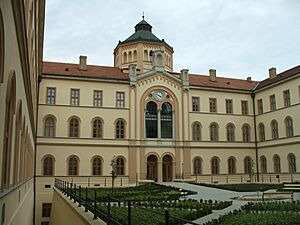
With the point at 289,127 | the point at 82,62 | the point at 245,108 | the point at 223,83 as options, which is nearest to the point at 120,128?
the point at 82,62

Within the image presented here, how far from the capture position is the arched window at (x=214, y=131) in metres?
43.3

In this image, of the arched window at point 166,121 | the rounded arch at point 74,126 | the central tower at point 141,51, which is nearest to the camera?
the rounded arch at point 74,126

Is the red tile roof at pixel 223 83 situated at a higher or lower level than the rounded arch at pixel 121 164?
higher

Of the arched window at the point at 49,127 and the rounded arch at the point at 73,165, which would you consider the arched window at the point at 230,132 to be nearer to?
the rounded arch at the point at 73,165

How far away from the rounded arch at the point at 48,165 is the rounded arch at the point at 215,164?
1776 centimetres

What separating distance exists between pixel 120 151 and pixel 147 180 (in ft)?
13.7

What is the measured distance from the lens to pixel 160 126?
41.2m

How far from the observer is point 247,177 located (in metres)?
43.6

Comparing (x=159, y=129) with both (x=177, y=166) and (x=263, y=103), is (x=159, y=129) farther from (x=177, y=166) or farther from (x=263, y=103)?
(x=263, y=103)

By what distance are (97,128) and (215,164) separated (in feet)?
47.3

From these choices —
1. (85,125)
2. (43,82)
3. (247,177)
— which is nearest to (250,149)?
(247,177)

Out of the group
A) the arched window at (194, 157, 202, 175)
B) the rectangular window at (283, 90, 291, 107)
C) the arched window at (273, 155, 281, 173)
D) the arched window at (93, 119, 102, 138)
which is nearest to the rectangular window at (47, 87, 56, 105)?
the arched window at (93, 119, 102, 138)

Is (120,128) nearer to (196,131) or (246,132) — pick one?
(196,131)

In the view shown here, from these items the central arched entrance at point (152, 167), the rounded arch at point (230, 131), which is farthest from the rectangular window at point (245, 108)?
the central arched entrance at point (152, 167)
